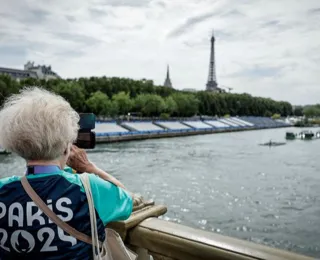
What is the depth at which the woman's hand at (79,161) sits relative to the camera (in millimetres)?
1416

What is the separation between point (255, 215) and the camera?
1138cm

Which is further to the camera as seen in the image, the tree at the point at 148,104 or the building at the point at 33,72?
the building at the point at 33,72

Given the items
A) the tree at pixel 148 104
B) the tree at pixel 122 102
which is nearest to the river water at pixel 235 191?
the tree at pixel 122 102

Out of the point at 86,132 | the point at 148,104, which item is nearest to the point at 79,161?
the point at 86,132

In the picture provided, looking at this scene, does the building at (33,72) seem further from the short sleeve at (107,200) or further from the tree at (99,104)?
the short sleeve at (107,200)

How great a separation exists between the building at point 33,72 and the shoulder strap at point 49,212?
293ft

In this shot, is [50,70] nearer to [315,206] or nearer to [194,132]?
[194,132]

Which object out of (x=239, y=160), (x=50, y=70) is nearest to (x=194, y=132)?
(x=239, y=160)

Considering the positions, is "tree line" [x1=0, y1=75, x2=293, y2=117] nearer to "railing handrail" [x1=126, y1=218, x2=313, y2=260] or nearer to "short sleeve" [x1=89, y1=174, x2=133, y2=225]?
"railing handrail" [x1=126, y1=218, x2=313, y2=260]

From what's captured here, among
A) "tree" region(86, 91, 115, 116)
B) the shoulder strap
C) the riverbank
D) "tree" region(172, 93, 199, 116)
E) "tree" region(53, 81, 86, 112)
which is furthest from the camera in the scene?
"tree" region(172, 93, 199, 116)

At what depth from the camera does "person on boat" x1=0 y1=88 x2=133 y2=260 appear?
43.5 inches

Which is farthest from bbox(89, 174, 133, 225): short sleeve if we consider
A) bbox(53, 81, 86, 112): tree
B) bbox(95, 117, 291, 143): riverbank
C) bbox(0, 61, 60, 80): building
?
bbox(0, 61, 60, 80): building

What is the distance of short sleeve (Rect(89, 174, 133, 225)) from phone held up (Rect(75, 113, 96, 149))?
0.78 feet

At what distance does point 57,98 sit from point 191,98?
68.8 meters
